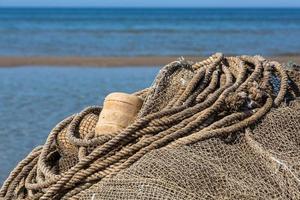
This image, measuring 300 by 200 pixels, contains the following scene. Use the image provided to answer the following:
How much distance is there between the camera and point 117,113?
4219 mm

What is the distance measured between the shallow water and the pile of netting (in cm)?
381

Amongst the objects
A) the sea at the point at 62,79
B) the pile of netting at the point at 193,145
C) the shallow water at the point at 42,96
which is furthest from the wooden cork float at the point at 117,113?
the sea at the point at 62,79

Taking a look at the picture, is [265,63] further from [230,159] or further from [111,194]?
[111,194]

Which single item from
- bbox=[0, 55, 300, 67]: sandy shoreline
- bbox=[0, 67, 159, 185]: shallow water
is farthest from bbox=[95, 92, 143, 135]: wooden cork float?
bbox=[0, 55, 300, 67]: sandy shoreline

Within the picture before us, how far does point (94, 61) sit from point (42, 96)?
35.3 feet

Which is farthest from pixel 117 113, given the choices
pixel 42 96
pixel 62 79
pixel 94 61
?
pixel 94 61

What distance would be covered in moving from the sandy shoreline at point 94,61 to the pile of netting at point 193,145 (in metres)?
18.5

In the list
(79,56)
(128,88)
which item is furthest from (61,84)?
(79,56)

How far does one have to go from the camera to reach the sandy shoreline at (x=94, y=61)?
23.5 metres

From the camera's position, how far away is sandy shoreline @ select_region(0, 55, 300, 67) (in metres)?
23.5

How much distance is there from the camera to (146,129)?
13.1 ft

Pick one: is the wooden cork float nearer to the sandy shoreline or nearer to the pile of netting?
the pile of netting

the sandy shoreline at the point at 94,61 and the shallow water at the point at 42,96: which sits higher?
the shallow water at the point at 42,96

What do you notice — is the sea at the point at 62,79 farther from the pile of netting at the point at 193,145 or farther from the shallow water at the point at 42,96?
the pile of netting at the point at 193,145
